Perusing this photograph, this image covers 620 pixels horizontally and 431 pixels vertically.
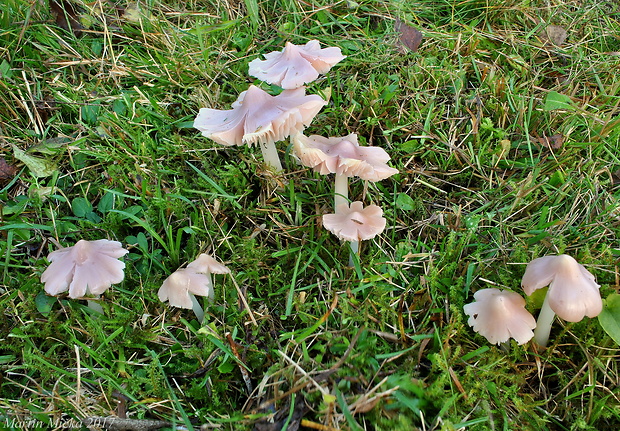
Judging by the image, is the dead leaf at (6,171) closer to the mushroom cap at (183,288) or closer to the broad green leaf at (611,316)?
the mushroom cap at (183,288)

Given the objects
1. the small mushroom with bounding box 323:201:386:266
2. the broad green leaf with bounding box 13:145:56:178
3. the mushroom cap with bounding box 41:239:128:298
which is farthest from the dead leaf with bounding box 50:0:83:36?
the small mushroom with bounding box 323:201:386:266

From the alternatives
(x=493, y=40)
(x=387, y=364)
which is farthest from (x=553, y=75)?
(x=387, y=364)

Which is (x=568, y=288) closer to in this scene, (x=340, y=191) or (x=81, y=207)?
(x=340, y=191)

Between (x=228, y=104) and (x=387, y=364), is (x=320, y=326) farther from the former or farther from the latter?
(x=228, y=104)

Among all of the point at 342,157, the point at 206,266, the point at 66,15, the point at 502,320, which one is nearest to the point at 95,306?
the point at 206,266

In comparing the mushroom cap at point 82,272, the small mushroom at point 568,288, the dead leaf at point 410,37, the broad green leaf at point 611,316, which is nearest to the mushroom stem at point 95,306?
the mushroom cap at point 82,272
